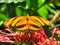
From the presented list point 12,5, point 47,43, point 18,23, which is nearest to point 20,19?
point 18,23

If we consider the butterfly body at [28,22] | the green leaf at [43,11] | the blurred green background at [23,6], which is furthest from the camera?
the green leaf at [43,11]

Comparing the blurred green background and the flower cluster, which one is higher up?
the blurred green background

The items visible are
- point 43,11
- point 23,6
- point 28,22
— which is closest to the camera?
→ point 28,22

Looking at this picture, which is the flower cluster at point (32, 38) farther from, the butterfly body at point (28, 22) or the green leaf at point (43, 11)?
the green leaf at point (43, 11)

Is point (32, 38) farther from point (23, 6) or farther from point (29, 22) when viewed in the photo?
point (23, 6)

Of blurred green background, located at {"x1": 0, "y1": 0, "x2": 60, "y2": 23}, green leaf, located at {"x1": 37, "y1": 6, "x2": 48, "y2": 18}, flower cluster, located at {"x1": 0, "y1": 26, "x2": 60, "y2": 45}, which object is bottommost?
flower cluster, located at {"x1": 0, "y1": 26, "x2": 60, "y2": 45}

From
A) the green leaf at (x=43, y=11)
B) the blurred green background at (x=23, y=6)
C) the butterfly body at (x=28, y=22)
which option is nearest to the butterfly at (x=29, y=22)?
the butterfly body at (x=28, y=22)

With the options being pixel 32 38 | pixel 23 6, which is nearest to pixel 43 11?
pixel 23 6

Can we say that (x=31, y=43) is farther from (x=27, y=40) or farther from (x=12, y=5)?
(x=12, y=5)

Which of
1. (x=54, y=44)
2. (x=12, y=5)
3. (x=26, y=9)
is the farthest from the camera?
(x=12, y=5)

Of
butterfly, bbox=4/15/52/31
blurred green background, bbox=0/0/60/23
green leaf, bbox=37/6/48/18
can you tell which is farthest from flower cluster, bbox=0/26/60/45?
green leaf, bbox=37/6/48/18

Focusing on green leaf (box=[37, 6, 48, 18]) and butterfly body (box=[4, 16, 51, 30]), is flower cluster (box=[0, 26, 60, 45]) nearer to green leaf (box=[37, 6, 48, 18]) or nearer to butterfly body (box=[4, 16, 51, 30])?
butterfly body (box=[4, 16, 51, 30])
